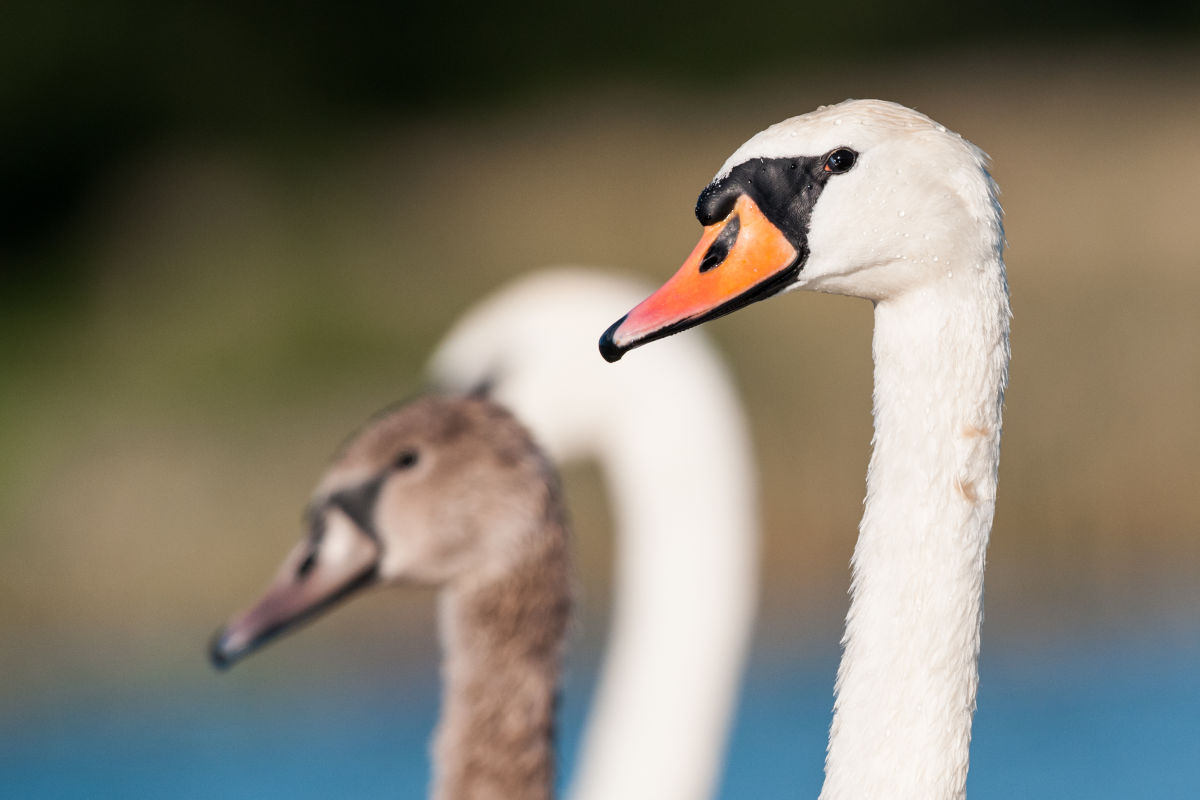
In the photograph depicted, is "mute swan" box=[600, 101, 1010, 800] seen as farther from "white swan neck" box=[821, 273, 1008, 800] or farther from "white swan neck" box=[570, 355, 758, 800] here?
"white swan neck" box=[570, 355, 758, 800]

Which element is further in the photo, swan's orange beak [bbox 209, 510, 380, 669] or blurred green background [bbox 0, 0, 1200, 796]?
blurred green background [bbox 0, 0, 1200, 796]

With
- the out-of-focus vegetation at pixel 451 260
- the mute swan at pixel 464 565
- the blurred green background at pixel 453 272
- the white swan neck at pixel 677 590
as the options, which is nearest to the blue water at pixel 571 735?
the blurred green background at pixel 453 272

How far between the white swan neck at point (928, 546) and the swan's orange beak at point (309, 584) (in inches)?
37.4

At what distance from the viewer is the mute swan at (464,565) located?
7.22ft

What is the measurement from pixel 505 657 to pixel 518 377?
99 centimetres

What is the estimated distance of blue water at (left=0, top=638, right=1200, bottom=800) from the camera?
4.93 meters

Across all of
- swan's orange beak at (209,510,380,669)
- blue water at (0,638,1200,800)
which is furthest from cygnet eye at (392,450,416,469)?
blue water at (0,638,1200,800)

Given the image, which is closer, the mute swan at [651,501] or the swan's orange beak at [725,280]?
the swan's orange beak at [725,280]

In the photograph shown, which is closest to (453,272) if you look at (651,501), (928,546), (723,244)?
(651,501)

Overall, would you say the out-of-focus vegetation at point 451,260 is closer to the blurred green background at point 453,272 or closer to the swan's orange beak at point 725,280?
the blurred green background at point 453,272

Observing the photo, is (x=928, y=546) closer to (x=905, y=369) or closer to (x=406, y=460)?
(x=905, y=369)

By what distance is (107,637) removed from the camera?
567 cm

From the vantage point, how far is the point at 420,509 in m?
2.29

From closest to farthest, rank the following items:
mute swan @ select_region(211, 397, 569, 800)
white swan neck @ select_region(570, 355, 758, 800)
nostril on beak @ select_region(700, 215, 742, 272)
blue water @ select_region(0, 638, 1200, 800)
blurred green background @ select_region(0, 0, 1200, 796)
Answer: nostril on beak @ select_region(700, 215, 742, 272)
mute swan @ select_region(211, 397, 569, 800)
white swan neck @ select_region(570, 355, 758, 800)
blue water @ select_region(0, 638, 1200, 800)
blurred green background @ select_region(0, 0, 1200, 796)
